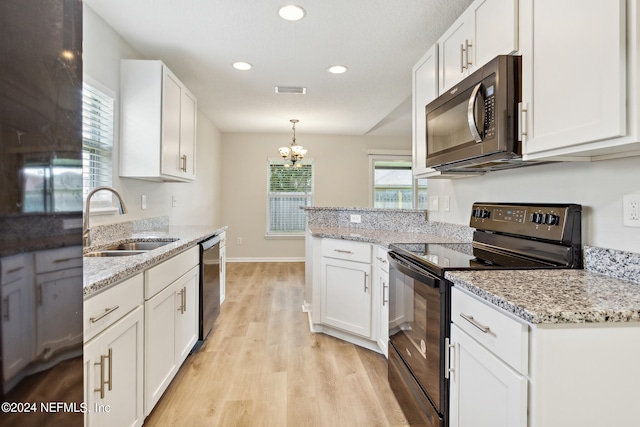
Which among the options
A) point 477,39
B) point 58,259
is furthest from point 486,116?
point 58,259

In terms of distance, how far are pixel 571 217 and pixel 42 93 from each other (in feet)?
5.67

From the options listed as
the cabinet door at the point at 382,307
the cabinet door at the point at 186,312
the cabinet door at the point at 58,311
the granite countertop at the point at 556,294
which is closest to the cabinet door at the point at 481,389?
the granite countertop at the point at 556,294

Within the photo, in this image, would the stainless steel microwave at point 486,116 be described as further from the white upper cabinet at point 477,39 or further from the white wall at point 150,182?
the white wall at point 150,182

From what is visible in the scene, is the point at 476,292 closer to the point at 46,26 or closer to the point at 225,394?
the point at 46,26

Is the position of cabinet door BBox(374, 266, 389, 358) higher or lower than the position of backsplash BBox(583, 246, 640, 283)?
lower

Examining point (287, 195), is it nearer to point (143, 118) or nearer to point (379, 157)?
point (379, 157)

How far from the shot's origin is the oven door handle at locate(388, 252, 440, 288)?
1.34 metres

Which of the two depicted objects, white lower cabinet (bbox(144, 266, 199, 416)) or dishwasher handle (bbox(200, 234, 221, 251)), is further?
dishwasher handle (bbox(200, 234, 221, 251))

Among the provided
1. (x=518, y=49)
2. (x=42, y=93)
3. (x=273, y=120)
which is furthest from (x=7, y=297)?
(x=273, y=120)

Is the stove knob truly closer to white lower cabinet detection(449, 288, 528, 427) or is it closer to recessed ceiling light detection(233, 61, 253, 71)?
white lower cabinet detection(449, 288, 528, 427)

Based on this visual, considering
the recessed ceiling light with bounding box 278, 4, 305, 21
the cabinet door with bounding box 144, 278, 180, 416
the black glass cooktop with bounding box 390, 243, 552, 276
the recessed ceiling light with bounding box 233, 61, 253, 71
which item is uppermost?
the recessed ceiling light with bounding box 233, 61, 253, 71

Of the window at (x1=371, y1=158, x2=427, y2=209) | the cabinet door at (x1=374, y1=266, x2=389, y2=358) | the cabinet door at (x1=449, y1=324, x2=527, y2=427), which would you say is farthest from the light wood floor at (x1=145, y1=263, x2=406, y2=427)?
the window at (x1=371, y1=158, x2=427, y2=209)

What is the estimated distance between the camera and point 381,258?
7.44ft

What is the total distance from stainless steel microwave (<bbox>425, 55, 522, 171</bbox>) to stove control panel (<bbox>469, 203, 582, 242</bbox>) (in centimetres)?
25
